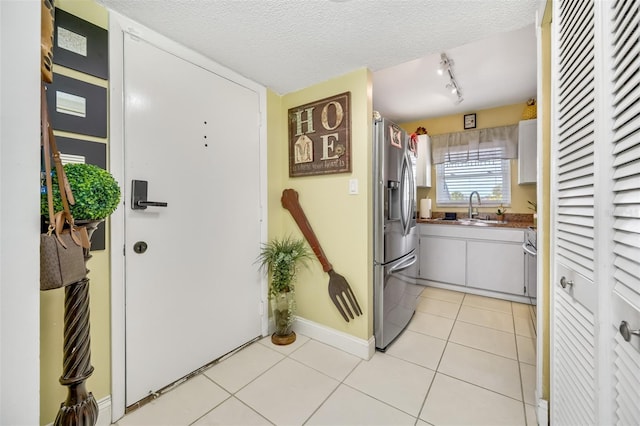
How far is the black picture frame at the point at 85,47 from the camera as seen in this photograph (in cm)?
121

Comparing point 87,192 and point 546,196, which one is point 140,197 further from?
point 546,196

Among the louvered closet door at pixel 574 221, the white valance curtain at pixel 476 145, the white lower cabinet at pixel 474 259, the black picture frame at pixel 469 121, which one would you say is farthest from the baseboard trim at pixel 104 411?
the black picture frame at pixel 469 121

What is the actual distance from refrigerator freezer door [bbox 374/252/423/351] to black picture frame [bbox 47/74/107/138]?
1952 millimetres

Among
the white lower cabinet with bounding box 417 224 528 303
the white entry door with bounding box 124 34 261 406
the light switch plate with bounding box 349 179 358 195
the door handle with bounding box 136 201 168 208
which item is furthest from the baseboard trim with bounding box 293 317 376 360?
the white lower cabinet with bounding box 417 224 528 303

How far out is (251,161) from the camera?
2125 millimetres

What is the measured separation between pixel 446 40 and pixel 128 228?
7.37 ft

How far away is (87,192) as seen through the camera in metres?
0.84

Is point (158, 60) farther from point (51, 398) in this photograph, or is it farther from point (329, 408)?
point (329, 408)

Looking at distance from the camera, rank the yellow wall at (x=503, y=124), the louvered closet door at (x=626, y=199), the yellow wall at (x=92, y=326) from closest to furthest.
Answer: the louvered closet door at (x=626, y=199)
the yellow wall at (x=92, y=326)
the yellow wall at (x=503, y=124)

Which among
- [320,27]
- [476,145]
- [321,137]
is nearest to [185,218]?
[321,137]

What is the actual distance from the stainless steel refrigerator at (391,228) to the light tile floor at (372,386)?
236 mm

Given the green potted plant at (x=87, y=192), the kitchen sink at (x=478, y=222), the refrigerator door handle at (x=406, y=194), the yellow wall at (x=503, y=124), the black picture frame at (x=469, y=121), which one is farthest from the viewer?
the black picture frame at (x=469, y=121)

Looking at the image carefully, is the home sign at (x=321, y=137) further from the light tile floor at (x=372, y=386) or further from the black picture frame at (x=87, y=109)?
the light tile floor at (x=372, y=386)

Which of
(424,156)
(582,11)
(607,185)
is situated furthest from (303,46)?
(424,156)
